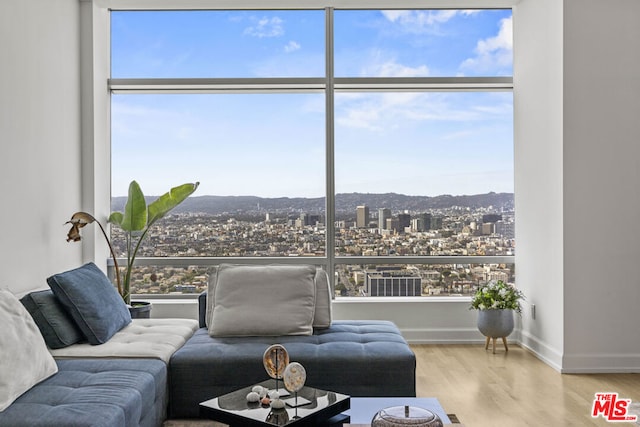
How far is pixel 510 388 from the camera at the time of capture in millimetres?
4008

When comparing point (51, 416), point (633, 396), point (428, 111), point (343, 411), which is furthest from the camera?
point (428, 111)

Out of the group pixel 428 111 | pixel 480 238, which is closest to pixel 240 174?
pixel 428 111

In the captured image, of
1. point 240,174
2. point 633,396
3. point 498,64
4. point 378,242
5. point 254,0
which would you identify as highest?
point 254,0

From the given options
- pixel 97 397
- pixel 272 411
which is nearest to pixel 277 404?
pixel 272 411

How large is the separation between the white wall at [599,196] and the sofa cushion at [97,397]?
116 inches

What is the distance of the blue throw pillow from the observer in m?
3.48

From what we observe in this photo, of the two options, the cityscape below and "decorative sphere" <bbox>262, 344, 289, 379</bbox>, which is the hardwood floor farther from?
"decorative sphere" <bbox>262, 344, 289, 379</bbox>

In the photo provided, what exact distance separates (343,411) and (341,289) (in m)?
2.91

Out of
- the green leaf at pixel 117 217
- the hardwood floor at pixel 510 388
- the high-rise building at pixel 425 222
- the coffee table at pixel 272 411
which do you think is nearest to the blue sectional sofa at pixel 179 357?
the coffee table at pixel 272 411

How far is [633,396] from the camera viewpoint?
381cm

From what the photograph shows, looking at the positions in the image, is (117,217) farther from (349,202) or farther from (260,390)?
(260,390)

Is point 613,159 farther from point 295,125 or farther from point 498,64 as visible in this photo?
point 295,125

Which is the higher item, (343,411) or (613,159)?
(613,159)

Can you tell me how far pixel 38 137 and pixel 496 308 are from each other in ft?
12.2
